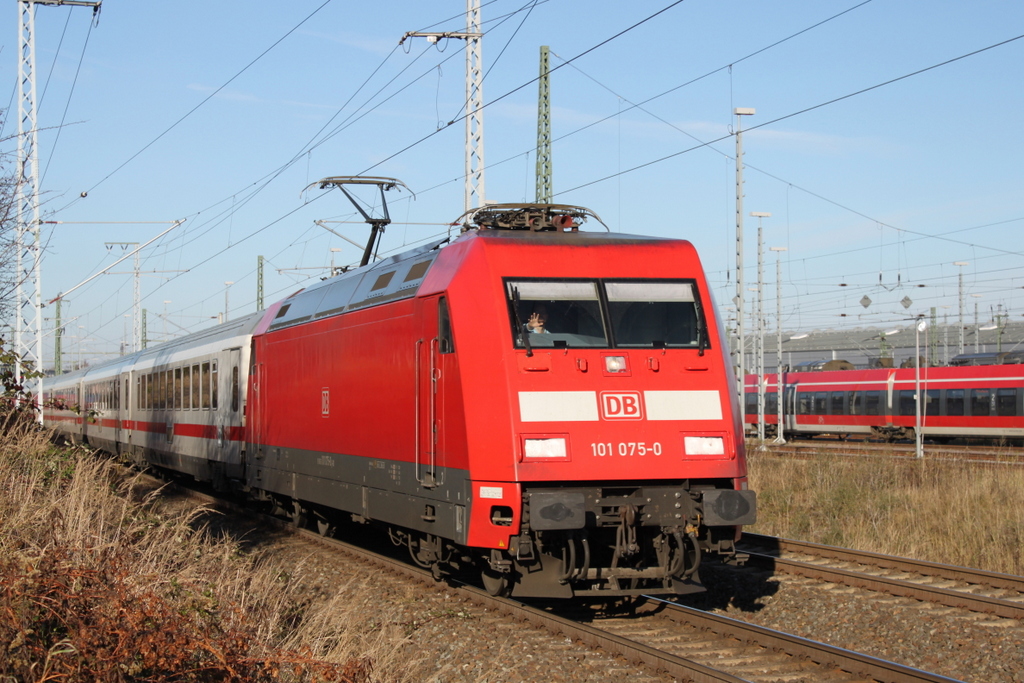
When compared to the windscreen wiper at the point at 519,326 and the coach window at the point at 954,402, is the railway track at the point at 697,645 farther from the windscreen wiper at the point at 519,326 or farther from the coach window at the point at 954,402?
the coach window at the point at 954,402

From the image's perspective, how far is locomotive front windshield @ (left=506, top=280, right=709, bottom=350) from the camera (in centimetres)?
Answer: 858

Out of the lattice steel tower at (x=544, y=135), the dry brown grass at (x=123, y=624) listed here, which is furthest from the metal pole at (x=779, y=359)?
the dry brown grass at (x=123, y=624)

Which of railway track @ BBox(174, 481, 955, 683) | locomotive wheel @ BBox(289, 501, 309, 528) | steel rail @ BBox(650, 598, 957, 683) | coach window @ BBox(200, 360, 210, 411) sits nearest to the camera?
steel rail @ BBox(650, 598, 957, 683)

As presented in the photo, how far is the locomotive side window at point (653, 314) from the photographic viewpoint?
8773 mm

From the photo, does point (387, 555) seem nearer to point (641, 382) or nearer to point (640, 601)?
point (640, 601)

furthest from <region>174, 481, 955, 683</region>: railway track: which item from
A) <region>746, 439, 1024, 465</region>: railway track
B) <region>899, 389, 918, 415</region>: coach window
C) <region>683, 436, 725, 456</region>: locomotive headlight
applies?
<region>899, 389, 918, 415</region>: coach window

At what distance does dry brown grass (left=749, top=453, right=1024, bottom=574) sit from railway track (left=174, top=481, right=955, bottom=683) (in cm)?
478

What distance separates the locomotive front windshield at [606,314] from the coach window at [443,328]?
2.11ft

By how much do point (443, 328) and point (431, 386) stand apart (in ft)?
1.95

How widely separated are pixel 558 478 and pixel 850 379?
31.7m

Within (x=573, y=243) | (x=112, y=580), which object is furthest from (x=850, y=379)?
(x=112, y=580)

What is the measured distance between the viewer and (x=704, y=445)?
8.45 m

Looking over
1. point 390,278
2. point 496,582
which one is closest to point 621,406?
point 496,582

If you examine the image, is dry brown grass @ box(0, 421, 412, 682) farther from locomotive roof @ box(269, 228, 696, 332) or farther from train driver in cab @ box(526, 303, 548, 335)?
locomotive roof @ box(269, 228, 696, 332)
